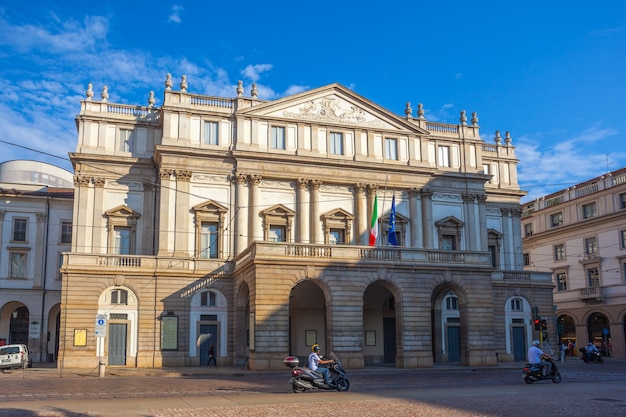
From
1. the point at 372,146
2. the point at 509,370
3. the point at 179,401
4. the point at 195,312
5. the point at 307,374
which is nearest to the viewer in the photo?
the point at 179,401

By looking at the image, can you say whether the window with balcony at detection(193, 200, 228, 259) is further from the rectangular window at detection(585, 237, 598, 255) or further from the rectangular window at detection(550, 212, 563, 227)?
the rectangular window at detection(550, 212, 563, 227)

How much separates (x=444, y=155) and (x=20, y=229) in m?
32.6

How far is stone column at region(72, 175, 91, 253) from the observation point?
40844mm

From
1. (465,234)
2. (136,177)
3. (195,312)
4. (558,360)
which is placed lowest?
(558,360)

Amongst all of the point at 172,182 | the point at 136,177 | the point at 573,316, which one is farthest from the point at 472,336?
the point at 573,316

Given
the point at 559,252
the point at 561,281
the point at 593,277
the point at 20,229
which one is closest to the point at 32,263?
the point at 20,229

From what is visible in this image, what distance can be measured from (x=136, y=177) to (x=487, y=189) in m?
26.2

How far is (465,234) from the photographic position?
4797cm

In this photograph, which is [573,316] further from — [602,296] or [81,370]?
[81,370]

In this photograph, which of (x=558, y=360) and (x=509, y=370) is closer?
(x=509, y=370)

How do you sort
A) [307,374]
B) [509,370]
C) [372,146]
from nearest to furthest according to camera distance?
[307,374] → [509,370] → [372,146]

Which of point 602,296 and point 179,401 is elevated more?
point 602,296

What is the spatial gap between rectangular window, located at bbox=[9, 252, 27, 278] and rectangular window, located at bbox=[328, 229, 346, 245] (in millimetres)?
24370

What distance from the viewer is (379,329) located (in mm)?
43000
